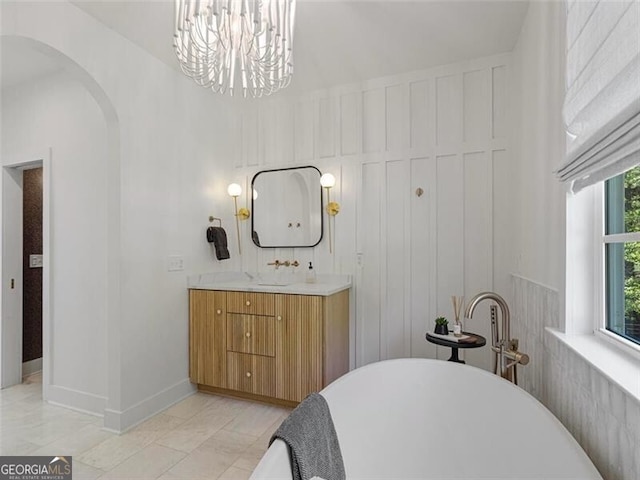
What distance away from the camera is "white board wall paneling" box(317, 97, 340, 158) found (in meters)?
2.92

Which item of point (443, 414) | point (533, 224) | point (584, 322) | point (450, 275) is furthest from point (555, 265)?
point (450, 275)

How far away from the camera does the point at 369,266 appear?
9.07 feet

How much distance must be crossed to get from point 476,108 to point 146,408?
326 cm

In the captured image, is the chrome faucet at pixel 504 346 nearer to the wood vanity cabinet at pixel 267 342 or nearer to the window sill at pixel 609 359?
the window sill at pixel 609 359

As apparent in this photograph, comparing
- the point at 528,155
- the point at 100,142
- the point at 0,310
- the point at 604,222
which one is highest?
the point at 100,142

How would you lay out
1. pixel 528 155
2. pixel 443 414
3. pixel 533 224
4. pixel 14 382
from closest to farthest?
pixel 443 414 < pixel 533 224 < pixel 528 155 < pixel 14 382

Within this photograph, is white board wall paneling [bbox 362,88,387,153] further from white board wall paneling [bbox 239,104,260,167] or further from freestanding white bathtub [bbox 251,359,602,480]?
freestanding white bathtub [bbox 251,359,602,480]

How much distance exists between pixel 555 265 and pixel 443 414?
84cm

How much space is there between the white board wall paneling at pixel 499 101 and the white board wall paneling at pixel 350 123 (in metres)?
1.02

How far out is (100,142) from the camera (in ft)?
7.95

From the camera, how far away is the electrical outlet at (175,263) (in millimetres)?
2549

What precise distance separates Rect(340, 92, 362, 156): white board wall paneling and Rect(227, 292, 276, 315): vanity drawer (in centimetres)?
140

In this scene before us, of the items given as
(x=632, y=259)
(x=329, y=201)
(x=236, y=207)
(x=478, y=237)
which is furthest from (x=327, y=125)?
(x=632, y=259)

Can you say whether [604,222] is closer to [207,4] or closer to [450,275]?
A: [450,275]
